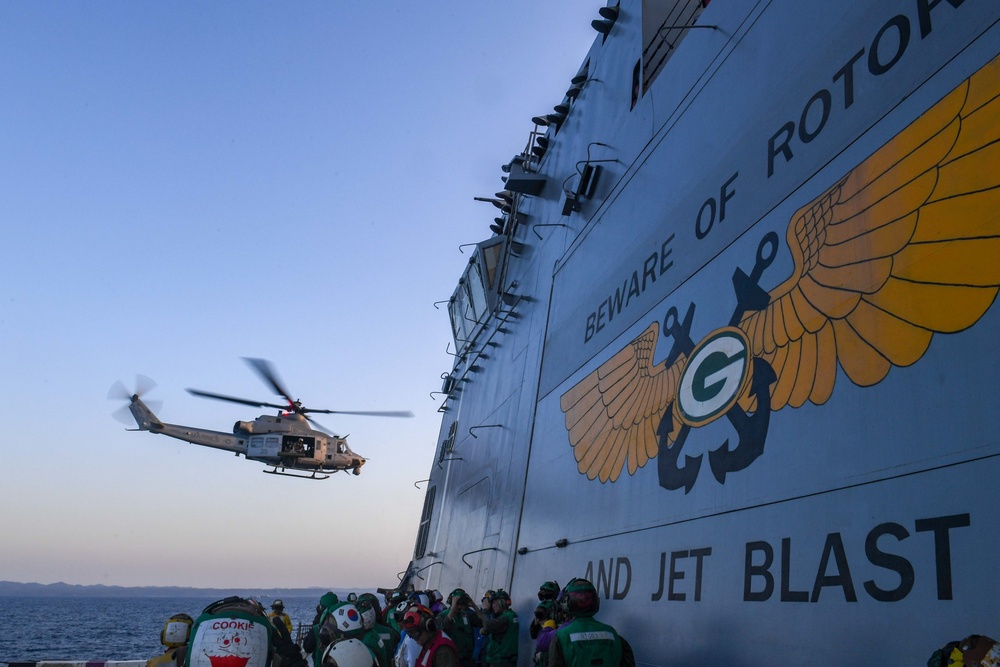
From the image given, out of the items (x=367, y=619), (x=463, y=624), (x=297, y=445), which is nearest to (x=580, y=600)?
(x=367, y=619)

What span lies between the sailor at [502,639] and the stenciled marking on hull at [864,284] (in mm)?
2615

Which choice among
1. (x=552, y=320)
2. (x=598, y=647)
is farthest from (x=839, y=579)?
(x=552, y=320)

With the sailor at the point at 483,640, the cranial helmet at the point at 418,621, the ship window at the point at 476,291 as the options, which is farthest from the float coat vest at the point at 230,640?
the ship window at the point at 476,291

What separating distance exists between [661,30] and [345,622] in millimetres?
6675

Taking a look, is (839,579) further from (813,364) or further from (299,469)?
(299,469)

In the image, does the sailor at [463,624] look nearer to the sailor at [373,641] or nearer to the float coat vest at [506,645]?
the float coat vest at [506,645]

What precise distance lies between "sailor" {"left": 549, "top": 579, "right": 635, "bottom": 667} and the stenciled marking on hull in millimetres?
1086

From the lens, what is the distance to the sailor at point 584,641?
4.15m

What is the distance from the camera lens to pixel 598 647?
13.7ft

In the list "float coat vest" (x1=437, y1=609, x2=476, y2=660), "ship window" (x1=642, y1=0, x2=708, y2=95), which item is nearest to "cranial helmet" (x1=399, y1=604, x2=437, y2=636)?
"float coat vest" (x1=437, y1=609, x2=476, y2=660)

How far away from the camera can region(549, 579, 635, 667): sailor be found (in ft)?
13.6

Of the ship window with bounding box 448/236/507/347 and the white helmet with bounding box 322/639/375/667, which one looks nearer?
the white helmet with bounding box 322/639/375/667

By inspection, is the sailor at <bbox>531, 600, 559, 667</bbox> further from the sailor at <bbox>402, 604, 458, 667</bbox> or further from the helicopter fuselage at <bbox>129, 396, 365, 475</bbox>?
the helicopter fuselage at <bbox>129, 396, 365, 475</bbox>

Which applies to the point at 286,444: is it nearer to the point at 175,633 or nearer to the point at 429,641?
the point at 175,633
